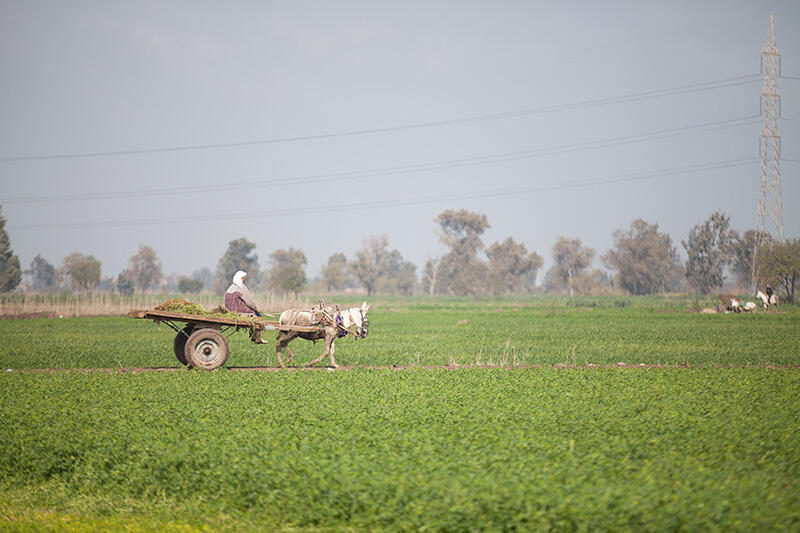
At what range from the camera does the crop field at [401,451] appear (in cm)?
712

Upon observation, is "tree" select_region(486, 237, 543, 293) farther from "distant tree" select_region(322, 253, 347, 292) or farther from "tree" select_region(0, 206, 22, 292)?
"tree" select_region(0, 206, 22, 292)

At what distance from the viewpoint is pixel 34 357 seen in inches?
887

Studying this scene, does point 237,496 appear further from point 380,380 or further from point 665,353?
point 665,353

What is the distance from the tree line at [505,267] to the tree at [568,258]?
0.21 m

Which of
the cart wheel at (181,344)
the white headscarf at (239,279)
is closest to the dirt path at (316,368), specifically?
the cart wheel at (181,344)

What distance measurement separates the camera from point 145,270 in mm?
162250

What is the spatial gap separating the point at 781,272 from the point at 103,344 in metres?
57.2

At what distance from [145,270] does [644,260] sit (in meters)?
107

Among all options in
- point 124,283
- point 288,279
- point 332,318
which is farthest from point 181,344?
point 124,283

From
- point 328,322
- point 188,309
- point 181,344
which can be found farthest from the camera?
point 328,322

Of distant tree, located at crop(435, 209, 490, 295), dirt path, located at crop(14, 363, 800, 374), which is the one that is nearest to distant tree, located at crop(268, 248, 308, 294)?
distant tree, located at crop(435, 209, 490, 295)

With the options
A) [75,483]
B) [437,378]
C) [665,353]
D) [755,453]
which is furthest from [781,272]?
[75,483]

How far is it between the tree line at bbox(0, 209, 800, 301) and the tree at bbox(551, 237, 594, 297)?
0.69 feet

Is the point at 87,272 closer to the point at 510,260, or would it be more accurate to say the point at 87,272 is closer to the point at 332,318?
the point at 510,260
